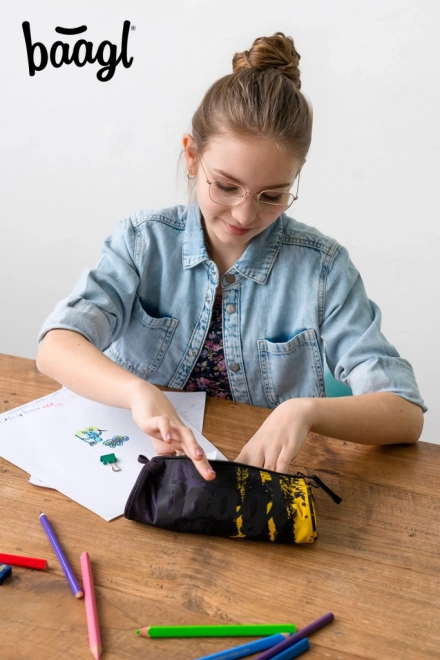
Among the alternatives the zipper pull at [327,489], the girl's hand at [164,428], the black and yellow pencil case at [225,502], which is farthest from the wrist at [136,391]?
the zipper pull at [327,489]

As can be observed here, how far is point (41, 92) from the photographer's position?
227cm

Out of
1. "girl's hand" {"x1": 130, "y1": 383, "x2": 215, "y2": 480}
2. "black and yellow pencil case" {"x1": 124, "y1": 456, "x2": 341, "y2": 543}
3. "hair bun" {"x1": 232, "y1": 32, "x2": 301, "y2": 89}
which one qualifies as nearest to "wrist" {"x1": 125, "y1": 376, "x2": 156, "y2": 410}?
"girl's hand" {"x1": 130, "y1": 383, "x2": 215, "y2": 480}

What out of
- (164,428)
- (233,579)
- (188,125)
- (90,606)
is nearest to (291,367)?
(164,428)

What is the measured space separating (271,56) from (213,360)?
53 cm

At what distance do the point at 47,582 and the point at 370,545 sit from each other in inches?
14.4

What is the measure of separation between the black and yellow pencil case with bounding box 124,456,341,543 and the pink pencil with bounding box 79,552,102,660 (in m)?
0.09

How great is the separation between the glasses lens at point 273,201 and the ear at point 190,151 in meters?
0.17

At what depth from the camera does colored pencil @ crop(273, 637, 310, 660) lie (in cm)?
66

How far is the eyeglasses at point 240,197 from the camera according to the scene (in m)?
1.12

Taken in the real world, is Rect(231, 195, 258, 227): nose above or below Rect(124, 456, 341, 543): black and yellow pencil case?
above

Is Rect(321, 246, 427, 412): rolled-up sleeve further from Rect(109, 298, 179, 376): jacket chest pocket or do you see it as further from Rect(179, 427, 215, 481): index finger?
Rect(179, 427, 215, 481): index finger

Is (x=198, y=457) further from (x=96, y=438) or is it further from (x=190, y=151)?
(x=190, y=151)

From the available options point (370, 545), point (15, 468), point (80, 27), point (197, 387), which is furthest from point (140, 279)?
point (80, 27)

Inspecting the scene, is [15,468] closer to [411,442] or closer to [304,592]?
[304,592]
